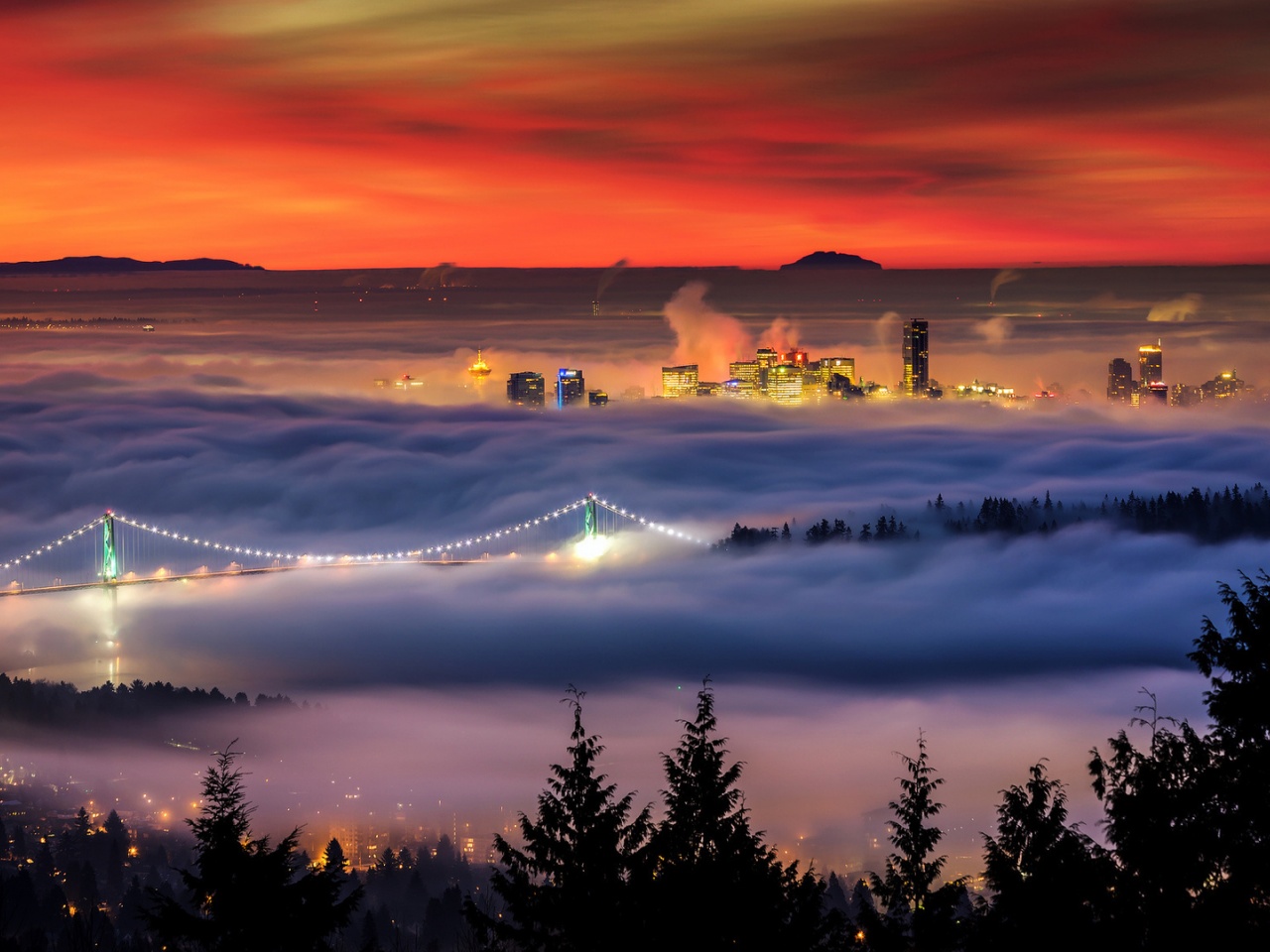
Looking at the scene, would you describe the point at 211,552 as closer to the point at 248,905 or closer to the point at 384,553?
the point at 384,553

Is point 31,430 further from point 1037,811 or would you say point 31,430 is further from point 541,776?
point 1037,811

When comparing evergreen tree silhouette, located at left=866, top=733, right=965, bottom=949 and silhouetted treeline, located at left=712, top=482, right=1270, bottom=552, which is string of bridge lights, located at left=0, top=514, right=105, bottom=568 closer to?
silhouetted treeline, located at left=712, top=482, right=1270, bottom=552

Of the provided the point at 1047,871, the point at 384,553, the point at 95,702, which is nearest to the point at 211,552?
the point at 384,553

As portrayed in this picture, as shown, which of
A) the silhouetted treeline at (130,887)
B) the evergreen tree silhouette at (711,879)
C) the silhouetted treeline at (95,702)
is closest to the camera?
the evergreen tree silhouette at (711,879)

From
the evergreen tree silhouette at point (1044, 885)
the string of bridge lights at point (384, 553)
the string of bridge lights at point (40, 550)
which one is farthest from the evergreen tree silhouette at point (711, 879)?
the string of bridge lights at point (384, 553)

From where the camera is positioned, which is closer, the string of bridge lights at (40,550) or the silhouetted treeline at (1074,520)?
the string of bridge lights at (40,550)

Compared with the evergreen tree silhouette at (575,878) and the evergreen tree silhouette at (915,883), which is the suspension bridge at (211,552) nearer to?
the evergreen tree silhouette at (915,883)
